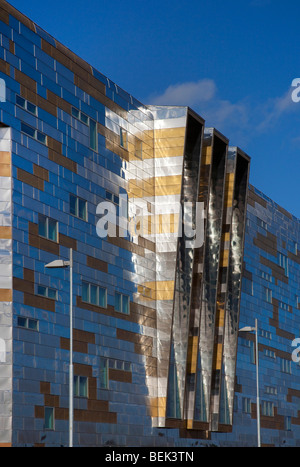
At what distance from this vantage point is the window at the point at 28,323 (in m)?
47.1

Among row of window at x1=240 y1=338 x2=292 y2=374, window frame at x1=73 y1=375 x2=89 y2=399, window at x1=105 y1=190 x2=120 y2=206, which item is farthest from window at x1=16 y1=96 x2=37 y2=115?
row of window at x1=240 y1=338 x2=292 y2=374

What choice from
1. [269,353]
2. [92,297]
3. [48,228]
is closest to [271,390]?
[269,353]

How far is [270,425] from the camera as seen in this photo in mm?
86000

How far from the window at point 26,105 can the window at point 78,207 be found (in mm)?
6077

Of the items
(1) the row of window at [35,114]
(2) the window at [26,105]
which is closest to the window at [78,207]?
(1) the row of window at [35,114]

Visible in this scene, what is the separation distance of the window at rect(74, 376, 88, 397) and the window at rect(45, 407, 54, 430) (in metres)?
3.00

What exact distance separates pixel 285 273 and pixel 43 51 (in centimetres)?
4916

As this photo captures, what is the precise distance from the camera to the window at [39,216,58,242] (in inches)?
1973

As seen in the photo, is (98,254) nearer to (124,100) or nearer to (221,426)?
(124,100)

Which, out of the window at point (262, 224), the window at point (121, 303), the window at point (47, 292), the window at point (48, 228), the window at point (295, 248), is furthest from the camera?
the window at point (295, 248)

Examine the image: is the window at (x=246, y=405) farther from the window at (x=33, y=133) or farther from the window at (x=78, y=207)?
the window at (x=33, y=133)

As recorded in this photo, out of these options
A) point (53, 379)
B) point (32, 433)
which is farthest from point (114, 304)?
point (32, 433)

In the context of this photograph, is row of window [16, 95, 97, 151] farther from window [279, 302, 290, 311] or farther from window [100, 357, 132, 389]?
window [279, 302, 290, 311]

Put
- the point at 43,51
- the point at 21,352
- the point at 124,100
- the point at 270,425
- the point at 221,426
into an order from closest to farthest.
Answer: the point at 21,352 → the point at 43,51 → the point at 124,100 → the point at 221,426 → the point at 270,425
